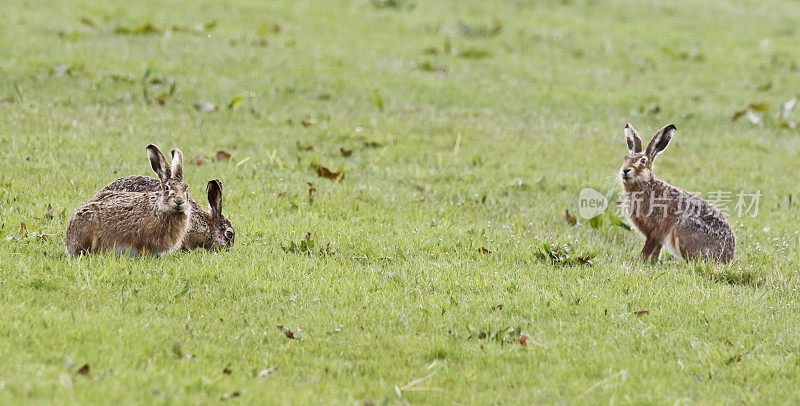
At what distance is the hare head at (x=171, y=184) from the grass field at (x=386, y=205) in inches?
26.5

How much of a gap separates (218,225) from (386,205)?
3231mm

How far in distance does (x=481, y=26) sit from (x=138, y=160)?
15735mm

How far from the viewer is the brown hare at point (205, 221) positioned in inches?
402

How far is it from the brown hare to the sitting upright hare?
5.08m

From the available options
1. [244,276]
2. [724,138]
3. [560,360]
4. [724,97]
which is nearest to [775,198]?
[724,138]

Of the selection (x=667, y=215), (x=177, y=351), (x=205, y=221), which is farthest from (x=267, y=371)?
(x=667, y=215)

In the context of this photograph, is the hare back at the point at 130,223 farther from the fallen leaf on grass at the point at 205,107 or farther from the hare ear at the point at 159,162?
the fallen leaf on grass at the point at 205,107

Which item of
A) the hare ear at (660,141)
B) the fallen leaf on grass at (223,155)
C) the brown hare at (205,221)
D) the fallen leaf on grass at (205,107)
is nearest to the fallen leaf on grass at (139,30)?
the fallen leaf on grass at (205,107)

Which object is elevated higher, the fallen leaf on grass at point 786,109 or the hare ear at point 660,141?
the hare ear at point 660,141

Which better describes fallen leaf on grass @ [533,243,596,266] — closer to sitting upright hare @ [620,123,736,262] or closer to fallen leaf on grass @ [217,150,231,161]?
sitting upright hare @ [620,123,736,262]

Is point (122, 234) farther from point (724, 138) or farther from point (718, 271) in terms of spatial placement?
point (724, 138)

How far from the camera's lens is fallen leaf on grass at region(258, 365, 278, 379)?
285 inches

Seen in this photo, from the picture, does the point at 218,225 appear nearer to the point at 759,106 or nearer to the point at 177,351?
the point at 177,351

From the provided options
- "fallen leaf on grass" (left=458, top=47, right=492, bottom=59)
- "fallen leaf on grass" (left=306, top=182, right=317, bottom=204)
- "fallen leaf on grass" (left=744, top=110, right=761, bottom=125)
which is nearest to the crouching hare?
"fallen leaf on grass" (left=306, top=182, right=317, bottom=204)
